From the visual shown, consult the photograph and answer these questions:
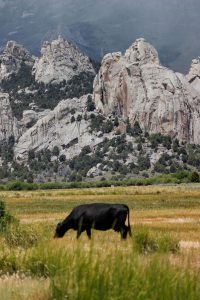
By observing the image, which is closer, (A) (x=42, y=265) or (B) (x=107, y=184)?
(A) (x=42, y=265)

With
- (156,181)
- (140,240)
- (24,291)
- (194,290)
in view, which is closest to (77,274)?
(194,290)

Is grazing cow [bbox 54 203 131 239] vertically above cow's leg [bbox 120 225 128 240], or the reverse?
grazing cow [bbox 54 203 131 239]

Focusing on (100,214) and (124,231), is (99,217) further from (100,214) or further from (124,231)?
(124,231)

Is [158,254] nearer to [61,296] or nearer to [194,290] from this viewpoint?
[194,290]

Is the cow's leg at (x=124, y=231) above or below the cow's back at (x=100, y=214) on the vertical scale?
below

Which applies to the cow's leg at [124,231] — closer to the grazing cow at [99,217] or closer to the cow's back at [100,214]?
the grazing cow at [99,217]

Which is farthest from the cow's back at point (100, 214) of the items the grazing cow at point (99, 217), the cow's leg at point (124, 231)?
the cow's leg at point (124, 231)

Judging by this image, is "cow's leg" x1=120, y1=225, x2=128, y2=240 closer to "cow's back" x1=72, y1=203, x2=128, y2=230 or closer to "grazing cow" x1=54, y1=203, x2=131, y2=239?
"grazing cow" x1=54, y1=203, x2=131, y2=239

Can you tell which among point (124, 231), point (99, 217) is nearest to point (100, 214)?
point (99, 217)

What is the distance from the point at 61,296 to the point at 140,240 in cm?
1162

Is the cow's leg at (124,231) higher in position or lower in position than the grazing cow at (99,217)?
lower

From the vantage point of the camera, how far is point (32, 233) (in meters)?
19.8

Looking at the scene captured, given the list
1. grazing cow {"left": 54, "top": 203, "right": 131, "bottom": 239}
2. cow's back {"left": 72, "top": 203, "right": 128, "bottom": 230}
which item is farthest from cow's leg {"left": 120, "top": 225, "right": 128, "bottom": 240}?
cow's back {"left": 72, "top": 203, "right": 128, "bottom": 230}

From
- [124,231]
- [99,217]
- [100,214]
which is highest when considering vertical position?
[100,214]
